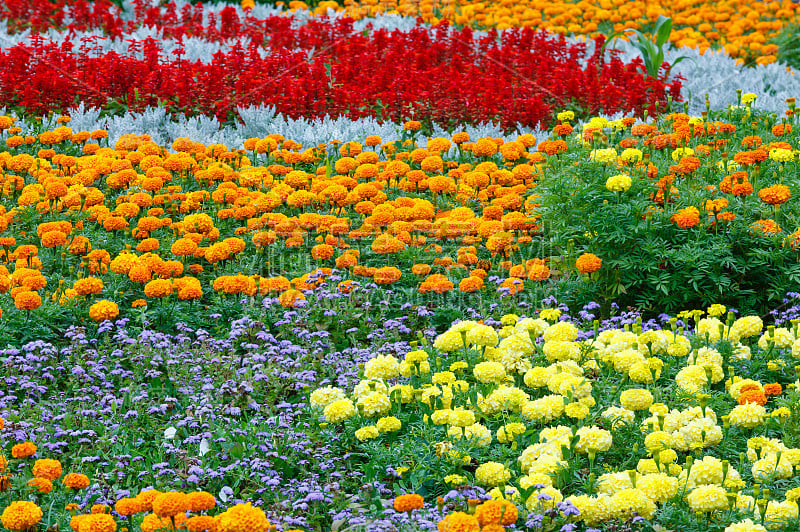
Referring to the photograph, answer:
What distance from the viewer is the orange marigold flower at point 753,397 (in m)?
3.57

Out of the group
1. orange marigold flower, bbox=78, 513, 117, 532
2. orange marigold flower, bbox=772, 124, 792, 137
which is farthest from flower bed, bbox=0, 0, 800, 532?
orange marigold flower, bbox=772, 124, 792, 137

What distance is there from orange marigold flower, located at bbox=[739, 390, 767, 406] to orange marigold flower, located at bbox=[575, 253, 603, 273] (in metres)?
1.31

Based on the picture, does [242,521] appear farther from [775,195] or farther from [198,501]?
[775,195]

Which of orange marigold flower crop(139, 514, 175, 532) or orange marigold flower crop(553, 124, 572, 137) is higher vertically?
orange marigold flower crop(553, 124, 572, 137)

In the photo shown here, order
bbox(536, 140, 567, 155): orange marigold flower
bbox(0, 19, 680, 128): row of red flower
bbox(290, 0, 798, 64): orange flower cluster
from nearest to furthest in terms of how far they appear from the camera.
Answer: bbox(536, 140, 567, 155): orange marigold flower → bbox(0, 19, 680, 128): row of red flower → bbox(290, 0, 798, 64): orange flower cluster

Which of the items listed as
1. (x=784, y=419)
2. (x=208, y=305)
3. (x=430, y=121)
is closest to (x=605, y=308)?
(x=784, y=419)

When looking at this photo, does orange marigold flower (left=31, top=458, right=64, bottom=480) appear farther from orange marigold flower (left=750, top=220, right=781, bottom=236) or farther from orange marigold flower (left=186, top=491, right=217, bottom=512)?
orange marigold flower (left=750, top=220, right=781, bottom=236)

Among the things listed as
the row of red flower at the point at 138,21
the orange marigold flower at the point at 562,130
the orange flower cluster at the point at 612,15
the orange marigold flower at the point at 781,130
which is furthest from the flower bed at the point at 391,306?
the orange flower cluster at the point at 612,15

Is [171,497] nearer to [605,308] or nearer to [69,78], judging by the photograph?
[605,308]

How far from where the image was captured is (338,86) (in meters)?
8.18

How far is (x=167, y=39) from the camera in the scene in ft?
35.7

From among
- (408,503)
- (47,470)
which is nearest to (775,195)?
(408,503)

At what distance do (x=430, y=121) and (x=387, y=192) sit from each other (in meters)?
1.46

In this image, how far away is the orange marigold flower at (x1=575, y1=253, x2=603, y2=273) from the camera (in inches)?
188
